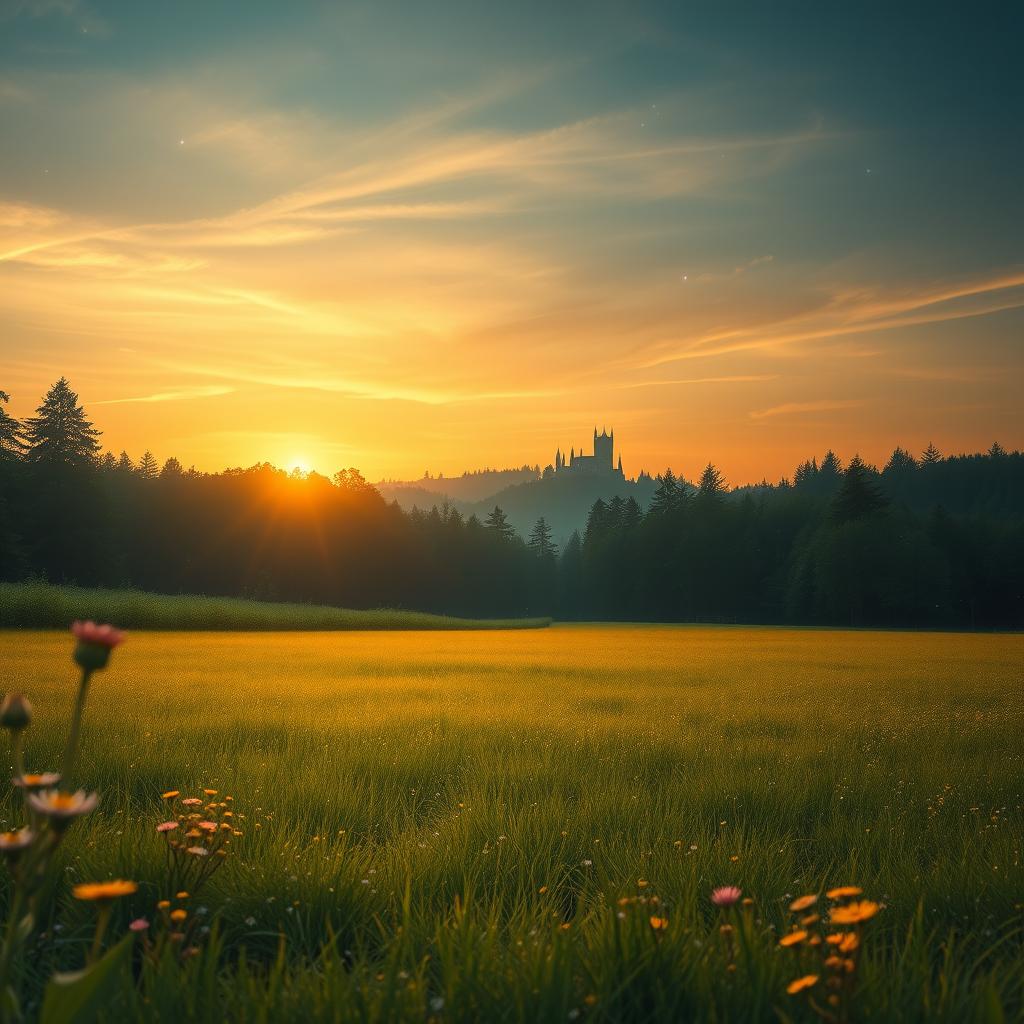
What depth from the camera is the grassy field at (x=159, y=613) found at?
2992 cm

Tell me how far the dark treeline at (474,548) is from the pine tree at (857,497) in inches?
6.3

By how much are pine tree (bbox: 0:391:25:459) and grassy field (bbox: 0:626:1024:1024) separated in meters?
54.3

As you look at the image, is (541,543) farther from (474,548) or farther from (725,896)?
(725,896)

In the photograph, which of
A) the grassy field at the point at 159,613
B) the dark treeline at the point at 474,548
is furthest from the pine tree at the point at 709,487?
the grassy field at the point at 159,613

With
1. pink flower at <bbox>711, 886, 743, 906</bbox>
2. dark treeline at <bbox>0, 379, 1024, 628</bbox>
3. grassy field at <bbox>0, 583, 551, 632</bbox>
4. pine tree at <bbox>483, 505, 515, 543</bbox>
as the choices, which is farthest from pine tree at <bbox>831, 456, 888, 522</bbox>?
pink flower at <bbox>711, 886, 743, 906</bbox>

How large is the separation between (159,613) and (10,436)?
32.7 m

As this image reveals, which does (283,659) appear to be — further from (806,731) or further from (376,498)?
(376,498)

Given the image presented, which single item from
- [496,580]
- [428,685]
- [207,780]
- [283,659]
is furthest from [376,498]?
[207,780]

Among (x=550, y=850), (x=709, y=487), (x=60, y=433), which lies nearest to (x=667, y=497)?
(x=709, y=487)

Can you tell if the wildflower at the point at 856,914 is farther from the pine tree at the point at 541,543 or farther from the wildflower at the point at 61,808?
the pine tree at the point at 541,543

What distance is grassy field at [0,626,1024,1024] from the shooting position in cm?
221

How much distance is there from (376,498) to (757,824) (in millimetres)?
91557

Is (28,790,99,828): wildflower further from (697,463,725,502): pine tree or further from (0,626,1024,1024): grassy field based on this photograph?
(697,463,725,502): pine tree

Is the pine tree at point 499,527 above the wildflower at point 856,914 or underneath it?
above
